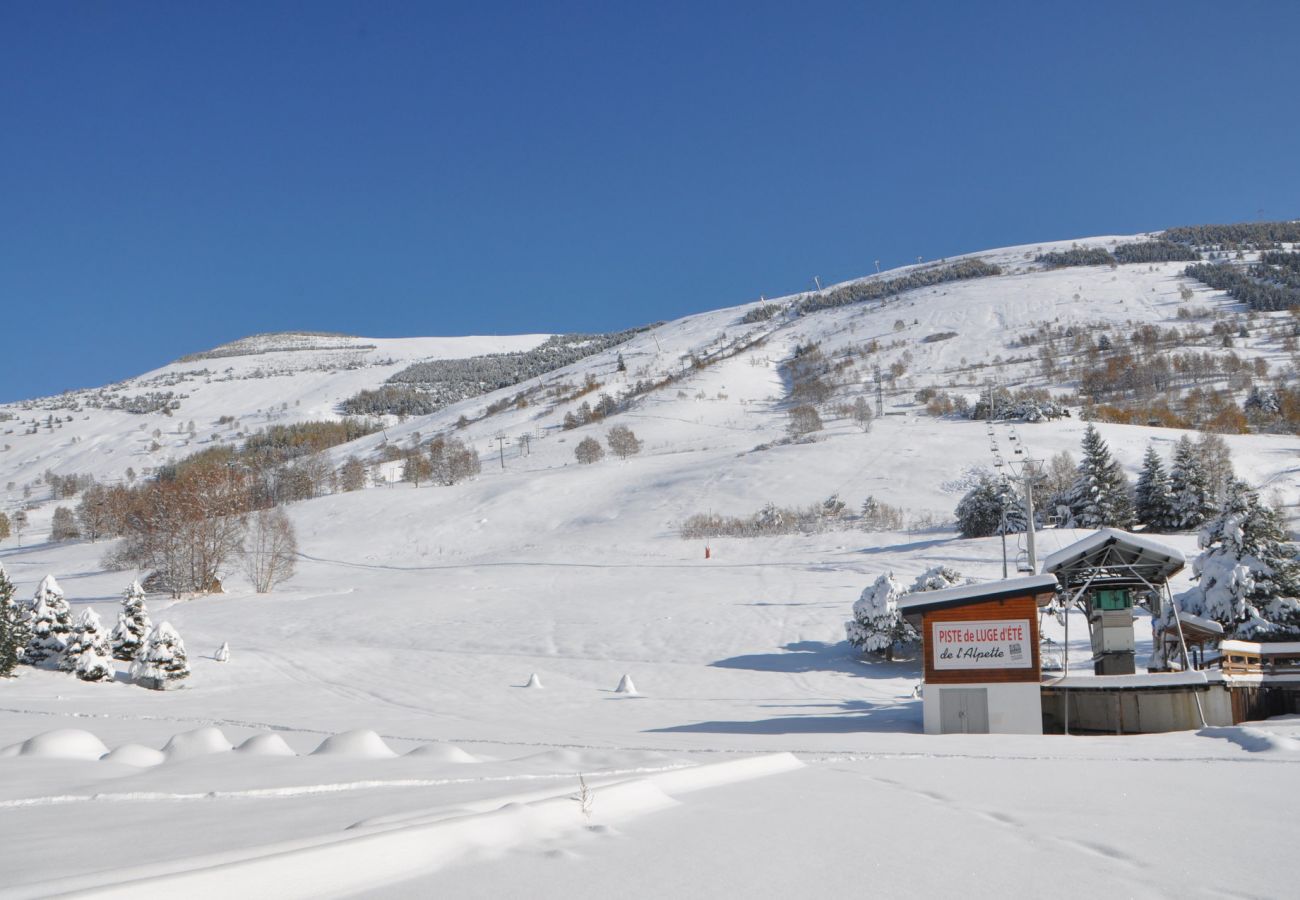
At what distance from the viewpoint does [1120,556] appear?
1734cm

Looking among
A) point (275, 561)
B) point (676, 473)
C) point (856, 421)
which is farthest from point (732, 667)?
point (856, 421)

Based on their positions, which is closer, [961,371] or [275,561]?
[275,561]

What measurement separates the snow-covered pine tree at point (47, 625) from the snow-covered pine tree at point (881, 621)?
22071mm

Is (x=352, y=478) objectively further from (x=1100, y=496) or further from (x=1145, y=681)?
(x=1145, y=681)

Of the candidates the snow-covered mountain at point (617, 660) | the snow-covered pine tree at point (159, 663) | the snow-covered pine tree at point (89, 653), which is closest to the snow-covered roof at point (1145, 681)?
the snow-covered mountain at point (617, 660)

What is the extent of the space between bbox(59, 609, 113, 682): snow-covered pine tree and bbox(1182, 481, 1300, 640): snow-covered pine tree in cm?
2778

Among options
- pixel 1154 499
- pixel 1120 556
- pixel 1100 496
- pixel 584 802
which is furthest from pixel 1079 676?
pixel 1154 499

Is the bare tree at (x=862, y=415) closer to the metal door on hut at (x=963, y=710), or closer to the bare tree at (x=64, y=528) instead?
the metal door on hut at (x=963, y=710)

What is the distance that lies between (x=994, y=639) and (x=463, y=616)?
24.1m

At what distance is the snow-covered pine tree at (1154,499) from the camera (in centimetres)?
5056

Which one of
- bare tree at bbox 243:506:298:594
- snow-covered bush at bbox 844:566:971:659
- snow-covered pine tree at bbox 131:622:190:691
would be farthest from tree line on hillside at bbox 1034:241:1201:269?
snow-covered pine tree at bbox 131:622:190:691

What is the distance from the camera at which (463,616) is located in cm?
3606

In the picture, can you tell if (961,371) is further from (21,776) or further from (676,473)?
(21,776)

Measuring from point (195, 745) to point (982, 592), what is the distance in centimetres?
1316
